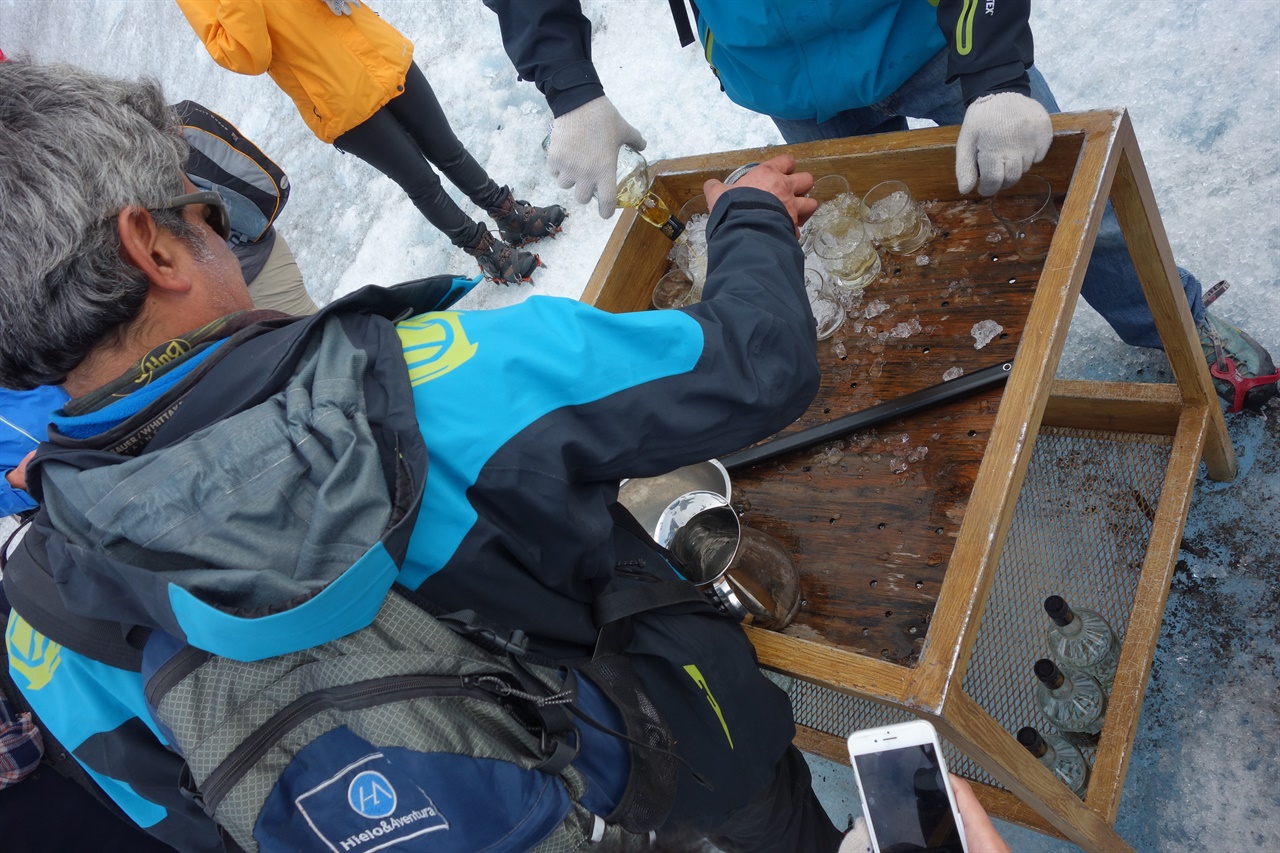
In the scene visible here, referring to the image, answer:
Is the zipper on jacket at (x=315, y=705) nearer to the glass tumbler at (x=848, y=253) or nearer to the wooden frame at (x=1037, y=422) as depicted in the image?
the wooden frame at (x=1037, y=422)

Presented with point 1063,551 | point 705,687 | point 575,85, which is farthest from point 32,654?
point 1063,551

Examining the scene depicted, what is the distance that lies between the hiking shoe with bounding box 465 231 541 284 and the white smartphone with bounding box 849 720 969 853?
2786 millimetres

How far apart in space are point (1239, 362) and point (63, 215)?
2.55 meters

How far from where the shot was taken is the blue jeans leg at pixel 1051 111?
5.99 ft

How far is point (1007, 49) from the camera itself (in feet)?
5.28

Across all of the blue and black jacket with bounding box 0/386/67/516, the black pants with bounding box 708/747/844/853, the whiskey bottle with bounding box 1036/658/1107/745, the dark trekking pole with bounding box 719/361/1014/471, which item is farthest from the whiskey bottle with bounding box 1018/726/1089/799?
the blue and black jacket with bounding box 0/386/67/516

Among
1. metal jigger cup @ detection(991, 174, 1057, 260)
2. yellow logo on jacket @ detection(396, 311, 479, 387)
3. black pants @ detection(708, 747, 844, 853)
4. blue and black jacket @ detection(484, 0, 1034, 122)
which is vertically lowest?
black pants @ detection(708, 747, 844, 853)

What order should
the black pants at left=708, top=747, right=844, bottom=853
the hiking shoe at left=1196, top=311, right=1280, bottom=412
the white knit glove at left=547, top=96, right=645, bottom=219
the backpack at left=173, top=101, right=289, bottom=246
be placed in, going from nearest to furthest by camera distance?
the black pants at left=708, top=747, right=844, bottom=853
the white knit glove at left=547, top=96, right=645, bottom=219
the hiking shoe at left=1196, top=311, right=1280, bottom=412
the backpack at left=173, top=101, right=289, bottom=246

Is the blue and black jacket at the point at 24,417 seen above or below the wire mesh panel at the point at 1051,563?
above

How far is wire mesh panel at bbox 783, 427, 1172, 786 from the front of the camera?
6.15ft

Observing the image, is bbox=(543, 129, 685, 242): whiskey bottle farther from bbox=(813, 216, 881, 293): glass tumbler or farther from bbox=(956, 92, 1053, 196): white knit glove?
bbox=(956, 92, 1053, 196): white knit glove

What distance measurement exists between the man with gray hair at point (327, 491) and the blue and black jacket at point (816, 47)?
0.75m

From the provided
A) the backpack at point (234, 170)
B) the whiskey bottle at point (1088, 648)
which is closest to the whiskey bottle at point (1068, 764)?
the whiskey bottle at point (1088, 648)

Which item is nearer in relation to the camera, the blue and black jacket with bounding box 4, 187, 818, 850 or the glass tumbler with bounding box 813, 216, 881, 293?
the blue and black jacket with bounding box 4, 187, 818, 850
